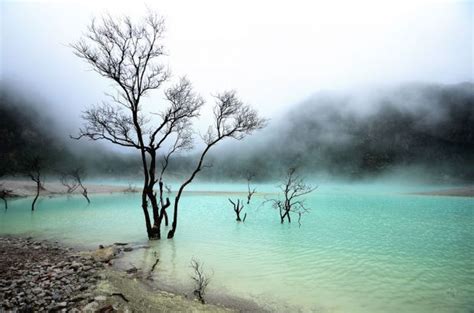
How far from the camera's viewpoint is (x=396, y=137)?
17025 centimetres

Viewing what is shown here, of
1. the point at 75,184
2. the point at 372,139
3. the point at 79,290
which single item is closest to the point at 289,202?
the point at 79,290

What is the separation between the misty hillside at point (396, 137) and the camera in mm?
150125

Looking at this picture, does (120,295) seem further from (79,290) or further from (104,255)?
(104,255)

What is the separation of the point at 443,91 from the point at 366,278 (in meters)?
204

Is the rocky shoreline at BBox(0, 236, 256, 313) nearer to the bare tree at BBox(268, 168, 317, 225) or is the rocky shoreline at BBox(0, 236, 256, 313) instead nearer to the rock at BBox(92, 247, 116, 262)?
the rock at BBox(92, 247, 116, 262)

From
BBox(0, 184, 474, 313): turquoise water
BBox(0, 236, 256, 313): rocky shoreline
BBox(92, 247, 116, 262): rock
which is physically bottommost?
BBox(0, 184, 474, 313): turquoise water

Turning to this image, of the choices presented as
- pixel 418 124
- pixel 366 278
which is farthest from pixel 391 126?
pixel 366 278

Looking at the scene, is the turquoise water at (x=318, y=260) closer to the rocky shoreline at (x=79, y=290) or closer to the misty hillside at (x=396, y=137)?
the rocky shoreline at (x=79, y=290)

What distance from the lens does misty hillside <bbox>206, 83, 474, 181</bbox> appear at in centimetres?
15012

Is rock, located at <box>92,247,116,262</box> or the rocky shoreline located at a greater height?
the rocky shoreline

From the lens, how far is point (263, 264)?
12.3 m

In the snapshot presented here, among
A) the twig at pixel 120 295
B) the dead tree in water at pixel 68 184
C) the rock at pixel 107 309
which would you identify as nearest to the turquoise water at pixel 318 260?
the twig at pixel 120 295

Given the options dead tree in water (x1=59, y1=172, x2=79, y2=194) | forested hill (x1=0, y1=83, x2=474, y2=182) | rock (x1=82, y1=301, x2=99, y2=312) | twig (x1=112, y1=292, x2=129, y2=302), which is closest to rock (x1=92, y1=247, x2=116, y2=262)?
twig (x1=112, y1=292, x2=129, y2=302)

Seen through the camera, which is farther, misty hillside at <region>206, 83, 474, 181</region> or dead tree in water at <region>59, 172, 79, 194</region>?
misty hillside at <region>206, 83, 474, 181</region>
